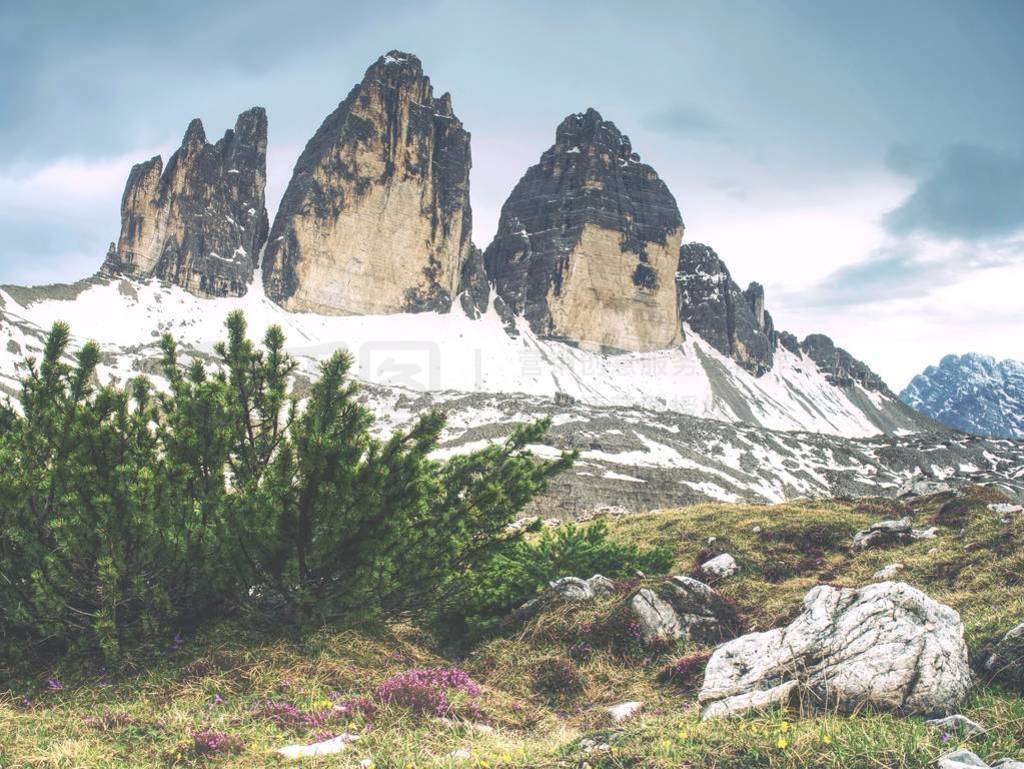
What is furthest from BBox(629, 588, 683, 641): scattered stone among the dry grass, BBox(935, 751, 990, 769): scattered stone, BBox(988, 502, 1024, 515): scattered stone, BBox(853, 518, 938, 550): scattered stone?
BBox(988, 502, 1024, 515): scattered stone

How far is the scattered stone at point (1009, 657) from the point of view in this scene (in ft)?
17.1

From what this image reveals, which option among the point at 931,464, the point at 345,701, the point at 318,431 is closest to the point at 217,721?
the point at 345,701

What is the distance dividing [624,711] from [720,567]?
19.7ft

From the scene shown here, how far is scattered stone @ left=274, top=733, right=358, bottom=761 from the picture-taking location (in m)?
5.02

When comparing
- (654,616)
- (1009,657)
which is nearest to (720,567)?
(654,616)

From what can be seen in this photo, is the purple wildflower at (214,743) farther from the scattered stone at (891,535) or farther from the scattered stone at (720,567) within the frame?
the scattered stone at (891,535)

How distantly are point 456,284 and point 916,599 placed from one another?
184 meters

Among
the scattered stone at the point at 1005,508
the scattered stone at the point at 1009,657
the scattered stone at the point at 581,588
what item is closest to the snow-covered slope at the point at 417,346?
the scattered stone at the point at 581,588

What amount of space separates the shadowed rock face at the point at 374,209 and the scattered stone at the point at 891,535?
161 meters

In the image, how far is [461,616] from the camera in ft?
31.6

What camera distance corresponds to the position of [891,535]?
12.4m

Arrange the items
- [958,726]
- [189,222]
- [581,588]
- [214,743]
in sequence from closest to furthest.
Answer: [958,726]
[214,743]
[581,588]
[189,222]

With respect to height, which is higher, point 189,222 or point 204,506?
point 189,222

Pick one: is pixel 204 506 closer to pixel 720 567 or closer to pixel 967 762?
pixel 967 762
